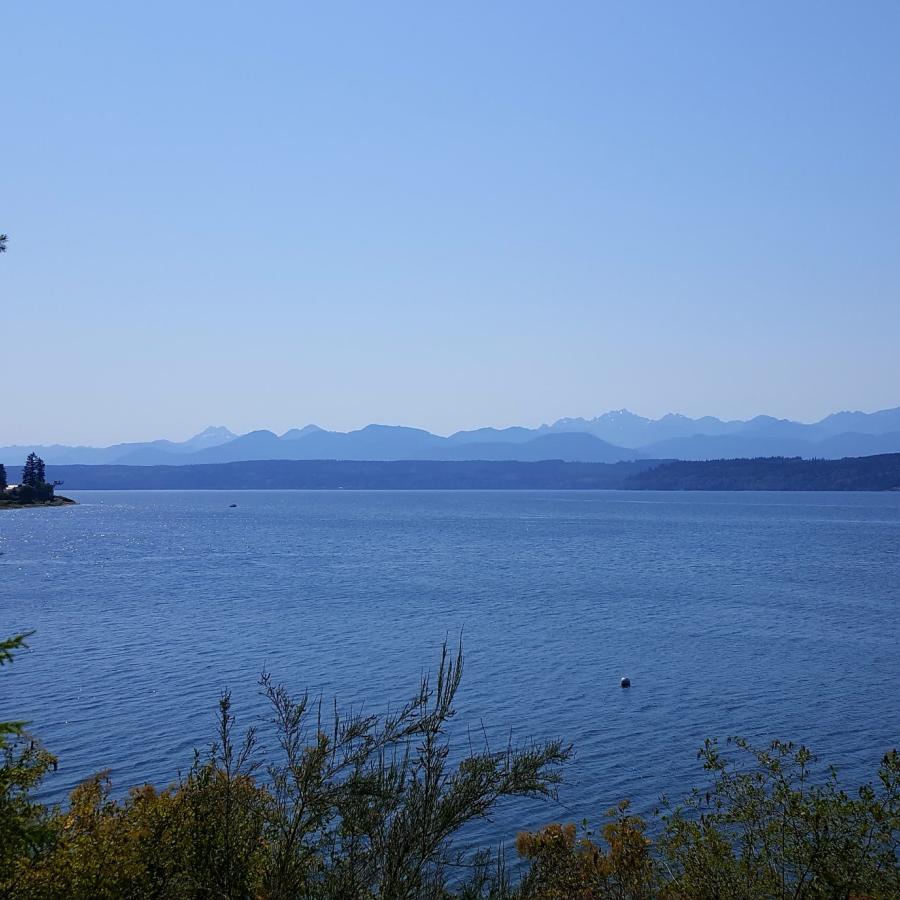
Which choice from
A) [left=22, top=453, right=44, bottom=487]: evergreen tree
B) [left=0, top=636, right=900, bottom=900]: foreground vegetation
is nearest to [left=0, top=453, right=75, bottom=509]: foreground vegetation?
[left=22, top=453, right=44, bottom=487]: evergreen tree

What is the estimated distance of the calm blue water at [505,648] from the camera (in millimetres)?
35656

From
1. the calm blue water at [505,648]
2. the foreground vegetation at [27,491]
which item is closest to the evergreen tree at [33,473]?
the foreground vegetation at [27,491]

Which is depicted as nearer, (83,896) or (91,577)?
(83,896)

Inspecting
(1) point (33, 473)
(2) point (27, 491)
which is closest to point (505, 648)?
(1) point (33, 473)

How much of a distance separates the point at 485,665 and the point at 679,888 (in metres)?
33.9

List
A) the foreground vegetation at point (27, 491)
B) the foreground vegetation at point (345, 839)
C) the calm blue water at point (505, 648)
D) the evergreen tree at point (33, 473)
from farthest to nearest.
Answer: the foreground vegetation at point (27, 491)
the evergreen tree at point (33, 473)
the calm blue water at point (505, 648)
the foreground vegetation at point (345, 839)

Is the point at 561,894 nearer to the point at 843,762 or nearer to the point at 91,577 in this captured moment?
the point at 843,762

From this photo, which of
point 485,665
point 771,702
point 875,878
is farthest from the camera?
point 485,665

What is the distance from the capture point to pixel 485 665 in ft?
166

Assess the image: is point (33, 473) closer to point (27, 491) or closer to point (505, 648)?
point (27, 491)

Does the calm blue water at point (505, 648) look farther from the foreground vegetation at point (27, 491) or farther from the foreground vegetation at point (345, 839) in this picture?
the foreground vegetation at point (27, 491)

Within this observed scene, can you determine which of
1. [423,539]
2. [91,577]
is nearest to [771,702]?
[91,577]

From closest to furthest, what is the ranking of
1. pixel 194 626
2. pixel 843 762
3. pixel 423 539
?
pixel 843 762
pixel 194 626
pixel 423 539

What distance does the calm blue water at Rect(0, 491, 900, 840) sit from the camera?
35.7 metres
